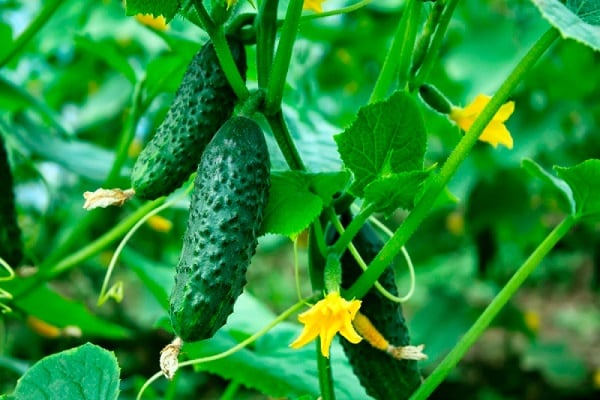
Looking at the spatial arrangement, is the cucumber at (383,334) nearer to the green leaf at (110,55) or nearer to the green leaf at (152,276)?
the green leaf at (152,276)

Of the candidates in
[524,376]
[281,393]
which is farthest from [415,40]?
[524,376]

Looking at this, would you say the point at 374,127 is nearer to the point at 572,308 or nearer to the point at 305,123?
the point at 305,123

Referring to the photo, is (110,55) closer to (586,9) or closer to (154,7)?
(154,7)

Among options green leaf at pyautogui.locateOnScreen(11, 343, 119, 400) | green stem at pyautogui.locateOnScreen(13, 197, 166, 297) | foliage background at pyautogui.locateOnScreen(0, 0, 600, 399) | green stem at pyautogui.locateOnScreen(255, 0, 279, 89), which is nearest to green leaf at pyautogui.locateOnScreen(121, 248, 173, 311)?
green stem at pyautogui.locateOnScreen(13, 197, 166, 297)

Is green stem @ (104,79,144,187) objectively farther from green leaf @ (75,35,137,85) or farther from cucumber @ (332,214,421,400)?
cucumber @ (332,214,421,400)

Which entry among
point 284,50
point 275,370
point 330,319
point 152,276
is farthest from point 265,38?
point 152,276
